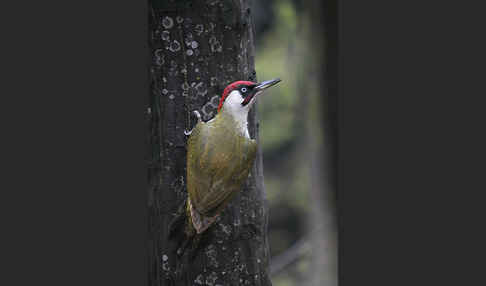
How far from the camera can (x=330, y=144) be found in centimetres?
299

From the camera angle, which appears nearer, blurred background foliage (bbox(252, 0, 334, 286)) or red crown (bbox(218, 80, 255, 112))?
red crown (bbox(218, 80, 255, 112))

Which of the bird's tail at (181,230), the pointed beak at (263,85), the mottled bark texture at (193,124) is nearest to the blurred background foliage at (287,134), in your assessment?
the mottled bark texture at (193,124)

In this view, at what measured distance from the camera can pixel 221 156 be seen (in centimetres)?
245

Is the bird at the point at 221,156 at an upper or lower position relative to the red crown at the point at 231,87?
lower

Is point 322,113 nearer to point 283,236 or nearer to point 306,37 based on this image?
point 306,37

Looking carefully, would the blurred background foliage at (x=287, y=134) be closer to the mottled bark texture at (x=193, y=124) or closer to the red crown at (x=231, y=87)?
the mottled bark texture at (x=193, y=124)

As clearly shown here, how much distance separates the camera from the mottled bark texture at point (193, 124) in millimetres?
2518

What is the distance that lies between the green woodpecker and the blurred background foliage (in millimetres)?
510

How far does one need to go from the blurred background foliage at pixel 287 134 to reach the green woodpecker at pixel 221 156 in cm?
51

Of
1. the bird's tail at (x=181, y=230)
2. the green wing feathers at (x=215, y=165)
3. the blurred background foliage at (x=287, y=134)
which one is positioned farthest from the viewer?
the blurred background foliage at (x=287, y=134)

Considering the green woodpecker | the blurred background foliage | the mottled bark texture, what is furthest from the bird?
the blurred background foliage

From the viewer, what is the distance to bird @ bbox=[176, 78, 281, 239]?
7.98 ft

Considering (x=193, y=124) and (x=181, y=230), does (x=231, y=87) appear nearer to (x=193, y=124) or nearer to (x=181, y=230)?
(x=193, y=124)

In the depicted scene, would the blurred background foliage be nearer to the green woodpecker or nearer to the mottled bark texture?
the mottled bark texture
